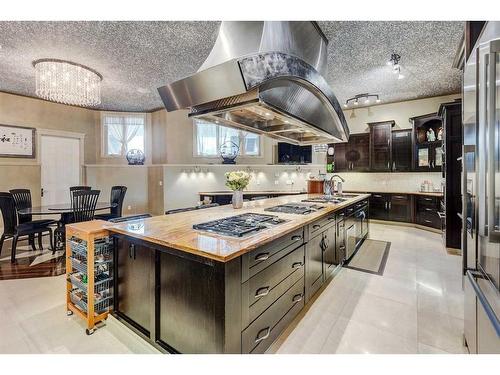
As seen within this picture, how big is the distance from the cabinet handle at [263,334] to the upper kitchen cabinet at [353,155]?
5524 millimetres

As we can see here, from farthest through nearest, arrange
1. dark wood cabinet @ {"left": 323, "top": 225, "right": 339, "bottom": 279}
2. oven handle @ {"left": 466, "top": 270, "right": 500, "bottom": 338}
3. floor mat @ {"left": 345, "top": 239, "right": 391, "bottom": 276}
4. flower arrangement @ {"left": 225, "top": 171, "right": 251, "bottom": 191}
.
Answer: floor mat @ {"left": 345, "top": 239, "right": 391, "bottom": 276} → flower arrangement @ {"left": 225, "top": 171, "right": 251, "bottom": 191} → dark wood cabinet @ {"left": 323, "top": 225, "right": 339, "bottom": 279} → oven handle @ {"left": 466, "top": 270, "right": 500, "bottom": 338}

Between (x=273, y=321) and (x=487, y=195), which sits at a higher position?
(x=487, y=195)

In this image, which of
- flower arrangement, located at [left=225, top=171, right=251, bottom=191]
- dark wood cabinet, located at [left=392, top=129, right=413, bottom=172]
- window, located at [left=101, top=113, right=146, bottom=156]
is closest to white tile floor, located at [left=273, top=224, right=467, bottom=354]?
flower arrangement, located at [left=225, top=171, right=251, bottom=191]

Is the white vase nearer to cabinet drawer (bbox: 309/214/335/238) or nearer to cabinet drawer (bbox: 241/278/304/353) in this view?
cabinet drawer (bbox: 309/214/335/238)

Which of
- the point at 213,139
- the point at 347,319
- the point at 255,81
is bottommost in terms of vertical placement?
the point at 347,319

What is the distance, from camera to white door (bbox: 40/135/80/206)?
568cm

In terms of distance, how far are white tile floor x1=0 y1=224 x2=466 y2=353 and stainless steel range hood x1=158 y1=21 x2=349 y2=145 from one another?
1757mm

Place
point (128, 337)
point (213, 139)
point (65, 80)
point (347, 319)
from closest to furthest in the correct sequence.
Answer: point (128, 337) < point (347, 319) < point (65, 80) < point (213, 139)

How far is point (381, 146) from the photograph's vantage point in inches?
237

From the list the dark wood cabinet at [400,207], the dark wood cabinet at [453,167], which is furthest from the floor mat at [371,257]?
the dark wood cabinet at [400,207]

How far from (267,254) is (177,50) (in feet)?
11.0

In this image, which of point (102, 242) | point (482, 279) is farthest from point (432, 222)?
point (102, 242)

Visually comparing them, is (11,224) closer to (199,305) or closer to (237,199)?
(237,199)

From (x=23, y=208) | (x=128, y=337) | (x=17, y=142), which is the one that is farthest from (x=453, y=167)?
(x=17, y=142)
